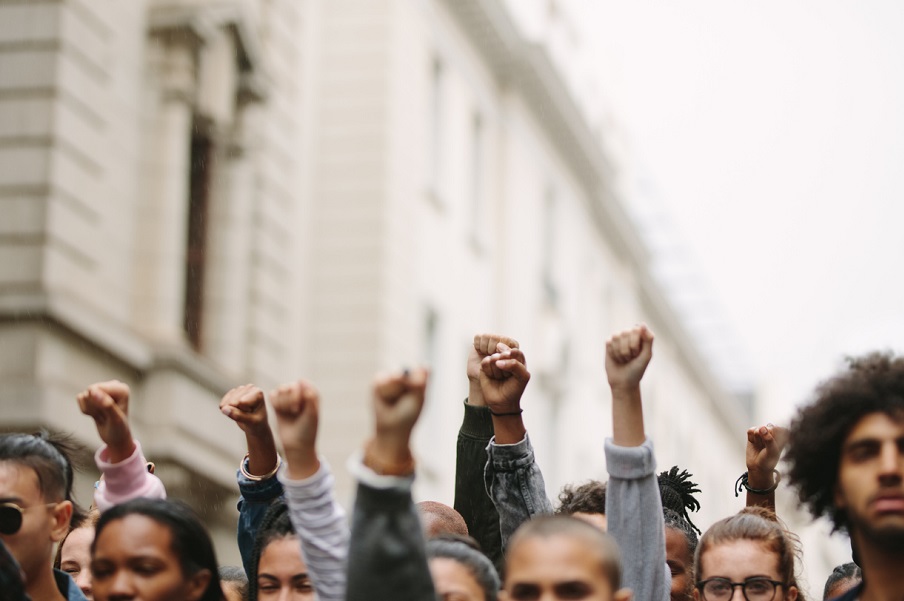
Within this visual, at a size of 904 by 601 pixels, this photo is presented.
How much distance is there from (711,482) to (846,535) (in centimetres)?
4908

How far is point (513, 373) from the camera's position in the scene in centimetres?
507

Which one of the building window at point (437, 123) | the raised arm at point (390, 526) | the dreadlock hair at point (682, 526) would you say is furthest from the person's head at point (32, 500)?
the building window at point (437, 123)

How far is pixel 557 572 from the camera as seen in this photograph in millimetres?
3949

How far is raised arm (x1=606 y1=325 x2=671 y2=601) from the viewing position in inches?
173

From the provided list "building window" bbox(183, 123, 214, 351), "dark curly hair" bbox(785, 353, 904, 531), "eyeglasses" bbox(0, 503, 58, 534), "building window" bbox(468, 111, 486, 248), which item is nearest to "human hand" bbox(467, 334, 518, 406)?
"dark curly hair" bbox(785, 353, 904, 531)

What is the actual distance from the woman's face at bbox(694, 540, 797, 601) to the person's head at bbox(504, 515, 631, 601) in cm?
132

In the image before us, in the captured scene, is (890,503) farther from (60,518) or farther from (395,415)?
(60,518)

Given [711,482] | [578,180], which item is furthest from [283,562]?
[711,482]

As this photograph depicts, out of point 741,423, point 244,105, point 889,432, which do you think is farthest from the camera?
point 741,423

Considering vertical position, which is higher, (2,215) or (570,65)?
(570,65)

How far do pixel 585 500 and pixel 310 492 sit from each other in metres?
1.81

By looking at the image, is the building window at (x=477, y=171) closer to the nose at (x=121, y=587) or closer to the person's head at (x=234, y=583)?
the person's head at (x=234, y=583)

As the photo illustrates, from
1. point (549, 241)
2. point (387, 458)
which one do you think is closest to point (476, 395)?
point (387, 458)

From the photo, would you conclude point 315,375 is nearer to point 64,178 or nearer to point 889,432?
point 64,178
